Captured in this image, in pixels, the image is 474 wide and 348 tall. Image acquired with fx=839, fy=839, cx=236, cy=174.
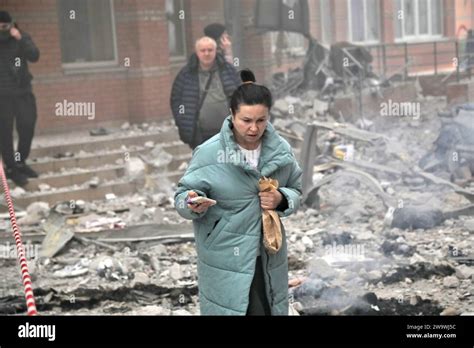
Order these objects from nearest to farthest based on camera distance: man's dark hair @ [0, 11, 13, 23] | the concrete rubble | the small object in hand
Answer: the small object in hand
the concrete rubble
man's dark hair @ [0, 11, 13, 23]

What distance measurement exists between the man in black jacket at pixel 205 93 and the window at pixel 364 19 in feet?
6.43

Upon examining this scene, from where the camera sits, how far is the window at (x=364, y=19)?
27.0ft

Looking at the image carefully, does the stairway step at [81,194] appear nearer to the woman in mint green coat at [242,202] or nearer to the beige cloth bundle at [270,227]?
the woman in mint green coat at [242,202]

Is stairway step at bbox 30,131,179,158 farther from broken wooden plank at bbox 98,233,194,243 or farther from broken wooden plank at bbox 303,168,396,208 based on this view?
broken wooden plank at bbox 303,168,396,208

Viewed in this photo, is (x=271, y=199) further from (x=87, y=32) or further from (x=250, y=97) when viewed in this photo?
(x=87, y=32)

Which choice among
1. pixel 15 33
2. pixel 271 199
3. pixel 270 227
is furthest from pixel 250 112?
pixel 15 33

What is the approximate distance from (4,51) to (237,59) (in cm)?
212

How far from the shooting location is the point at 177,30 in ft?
26.9

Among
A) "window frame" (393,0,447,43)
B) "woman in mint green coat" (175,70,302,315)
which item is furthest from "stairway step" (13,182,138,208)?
"woman in mint green coat" (175,70,302,315)

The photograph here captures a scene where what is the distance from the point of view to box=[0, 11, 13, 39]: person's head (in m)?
7.13

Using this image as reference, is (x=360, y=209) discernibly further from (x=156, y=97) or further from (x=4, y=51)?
(x=4, y=51)

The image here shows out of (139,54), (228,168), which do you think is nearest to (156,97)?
(139,54)

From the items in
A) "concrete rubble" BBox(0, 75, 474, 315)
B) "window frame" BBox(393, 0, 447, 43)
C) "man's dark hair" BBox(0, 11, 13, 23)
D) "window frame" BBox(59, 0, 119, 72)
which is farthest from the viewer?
"window frame" BBox(59, 0, 119, 72)

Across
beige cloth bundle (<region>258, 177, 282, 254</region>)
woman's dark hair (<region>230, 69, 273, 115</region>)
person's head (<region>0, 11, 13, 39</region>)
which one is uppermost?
person's head (<region>0, 11, 13, 39</region>)
